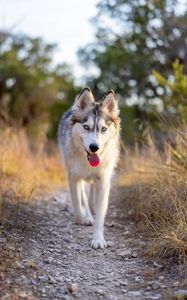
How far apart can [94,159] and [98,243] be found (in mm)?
902

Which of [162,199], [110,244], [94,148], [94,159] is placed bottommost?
[110,244]

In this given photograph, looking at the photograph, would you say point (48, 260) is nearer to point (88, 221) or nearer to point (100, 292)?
point (100, 292)

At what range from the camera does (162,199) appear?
18.5ft

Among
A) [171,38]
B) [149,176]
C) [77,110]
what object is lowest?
[149,176]

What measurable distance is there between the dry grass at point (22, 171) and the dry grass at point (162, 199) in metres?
1.40

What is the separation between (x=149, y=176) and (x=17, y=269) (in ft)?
9.37

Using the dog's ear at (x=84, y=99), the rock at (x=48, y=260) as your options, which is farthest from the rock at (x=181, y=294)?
the dog's ear at (x=84, y=99)

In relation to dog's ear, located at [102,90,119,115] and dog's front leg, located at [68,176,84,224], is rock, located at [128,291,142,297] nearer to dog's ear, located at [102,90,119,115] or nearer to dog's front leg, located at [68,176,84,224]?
dog's front leg, located at [68,176,84,224]

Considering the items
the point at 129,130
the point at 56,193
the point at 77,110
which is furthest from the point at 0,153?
the point at 129,130

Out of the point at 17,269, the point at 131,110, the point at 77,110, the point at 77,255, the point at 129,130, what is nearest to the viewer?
the point at 17,269

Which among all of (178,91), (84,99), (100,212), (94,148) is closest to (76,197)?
(100,212)

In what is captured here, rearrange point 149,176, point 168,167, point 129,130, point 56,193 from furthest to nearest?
1. point 129,130
2. point 56,193
3. point 149,176
4. point 168,167

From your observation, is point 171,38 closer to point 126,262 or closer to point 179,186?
point 179,186

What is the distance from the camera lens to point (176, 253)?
465 centimetres
